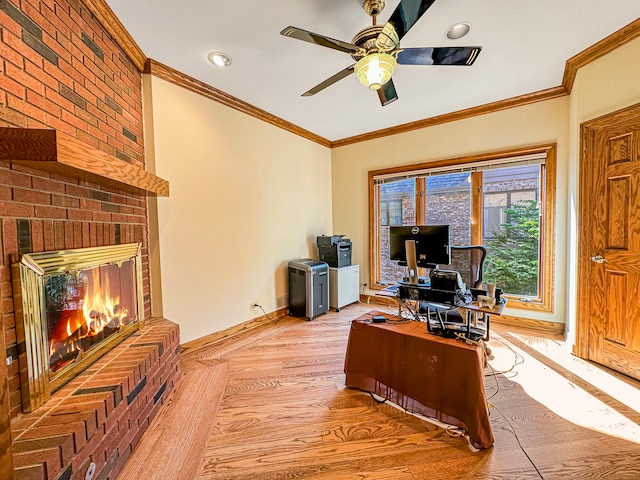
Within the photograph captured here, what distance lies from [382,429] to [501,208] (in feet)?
9.77

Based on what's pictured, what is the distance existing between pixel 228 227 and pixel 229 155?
806 mm

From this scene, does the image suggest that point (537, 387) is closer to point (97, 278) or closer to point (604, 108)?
point (604, 108)

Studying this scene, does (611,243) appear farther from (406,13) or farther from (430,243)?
(406,13)

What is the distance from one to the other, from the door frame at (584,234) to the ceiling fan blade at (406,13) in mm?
1991

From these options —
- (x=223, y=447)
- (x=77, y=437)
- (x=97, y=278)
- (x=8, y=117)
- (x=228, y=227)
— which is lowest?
(x=223, y=447)

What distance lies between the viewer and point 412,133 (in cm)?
388

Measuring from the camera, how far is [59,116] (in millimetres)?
1548

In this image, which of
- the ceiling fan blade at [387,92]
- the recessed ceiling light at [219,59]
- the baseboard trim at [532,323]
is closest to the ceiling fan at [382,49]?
the ceiling fan blade at [387,92]

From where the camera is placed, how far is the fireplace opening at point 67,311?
1.27 meters

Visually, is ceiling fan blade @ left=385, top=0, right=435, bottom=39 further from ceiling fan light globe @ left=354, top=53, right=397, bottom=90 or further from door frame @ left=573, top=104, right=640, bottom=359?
door frame @ left=573, top=104, right=640, bottom=359

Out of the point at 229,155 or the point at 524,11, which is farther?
the point at 229,155

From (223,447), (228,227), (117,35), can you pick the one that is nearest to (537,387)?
(223,447)

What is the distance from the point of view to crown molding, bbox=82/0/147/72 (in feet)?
5.77

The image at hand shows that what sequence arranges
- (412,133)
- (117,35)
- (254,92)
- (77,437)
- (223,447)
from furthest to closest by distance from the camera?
(412,133)
(254,92)
(117,35)
(223,447)
(77,437)
